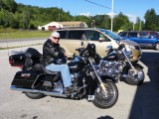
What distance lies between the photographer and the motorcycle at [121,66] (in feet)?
29.2

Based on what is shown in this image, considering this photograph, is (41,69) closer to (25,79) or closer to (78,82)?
(25,79)

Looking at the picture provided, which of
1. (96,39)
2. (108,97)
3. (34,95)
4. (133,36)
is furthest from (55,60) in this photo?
(133,36)

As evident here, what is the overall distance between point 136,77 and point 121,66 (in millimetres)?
753

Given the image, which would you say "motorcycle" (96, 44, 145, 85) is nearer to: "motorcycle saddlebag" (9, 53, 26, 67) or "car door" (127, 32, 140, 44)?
"motorcycle saddlebag" (9, 53, 26, 67)

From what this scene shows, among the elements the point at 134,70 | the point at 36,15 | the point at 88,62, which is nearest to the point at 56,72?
the point at 88,62

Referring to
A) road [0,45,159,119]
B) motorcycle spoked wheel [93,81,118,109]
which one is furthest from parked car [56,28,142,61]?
motorcycle spoked wheel [93,81,118,109]

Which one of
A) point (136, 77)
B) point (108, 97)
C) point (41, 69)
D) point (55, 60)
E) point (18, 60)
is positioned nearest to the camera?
point (108, 97)

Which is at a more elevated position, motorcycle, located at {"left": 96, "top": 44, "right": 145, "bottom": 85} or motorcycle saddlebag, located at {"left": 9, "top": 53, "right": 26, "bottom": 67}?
motorcycle saddlebag, located at {"left": 9, "top": 53, "right": 26, "bottom": 67}

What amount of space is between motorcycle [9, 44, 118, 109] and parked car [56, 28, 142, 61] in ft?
18.6

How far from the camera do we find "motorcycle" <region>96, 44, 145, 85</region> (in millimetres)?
8898

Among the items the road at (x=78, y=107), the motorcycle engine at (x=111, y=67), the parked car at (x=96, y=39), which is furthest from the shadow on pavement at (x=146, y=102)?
the parked car at (x=96, y=39)

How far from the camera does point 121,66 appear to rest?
9195mm

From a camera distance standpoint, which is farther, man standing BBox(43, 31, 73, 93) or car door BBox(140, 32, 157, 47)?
car door BBox(140, 32, 157, 47)

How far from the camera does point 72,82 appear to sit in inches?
283
